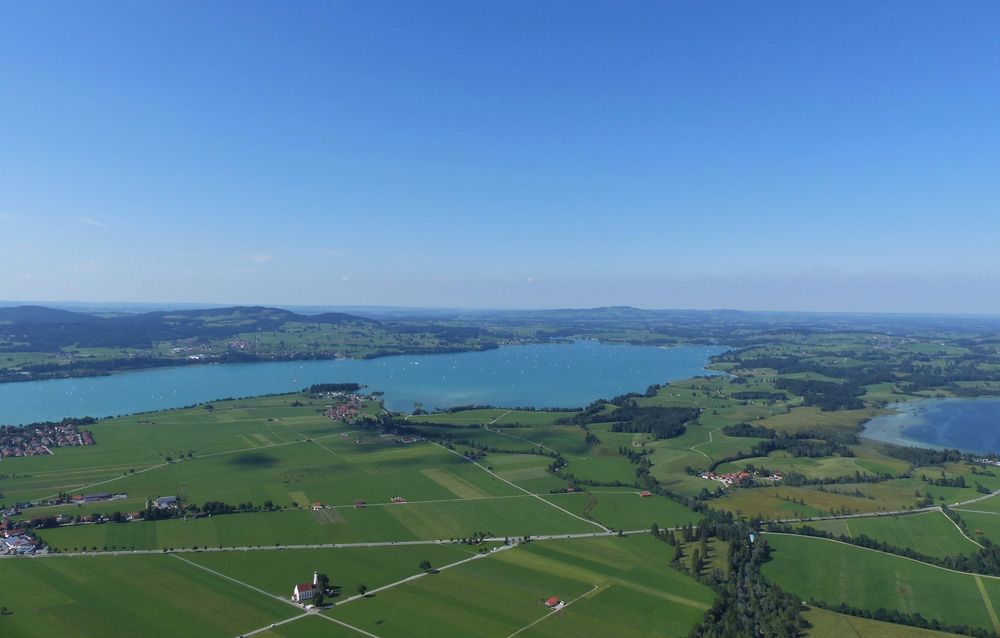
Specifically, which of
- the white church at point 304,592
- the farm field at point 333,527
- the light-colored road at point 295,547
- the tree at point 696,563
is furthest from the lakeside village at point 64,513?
the tree at point 696,563

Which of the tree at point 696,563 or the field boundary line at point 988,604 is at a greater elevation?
the tree at point 696,563

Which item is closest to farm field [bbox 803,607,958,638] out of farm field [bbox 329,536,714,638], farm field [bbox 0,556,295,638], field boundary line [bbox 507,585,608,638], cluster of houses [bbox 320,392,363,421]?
farm field [bbox 329,536,714,638]

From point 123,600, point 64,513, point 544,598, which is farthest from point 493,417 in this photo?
point 123,600

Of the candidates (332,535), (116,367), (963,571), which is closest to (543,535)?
(332,535)

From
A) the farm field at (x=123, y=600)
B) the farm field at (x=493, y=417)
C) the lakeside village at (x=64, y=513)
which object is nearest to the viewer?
the farm field at (x=123, y=600)

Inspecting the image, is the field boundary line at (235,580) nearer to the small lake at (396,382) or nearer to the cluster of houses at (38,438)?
the cluster of houses at (38,438)
